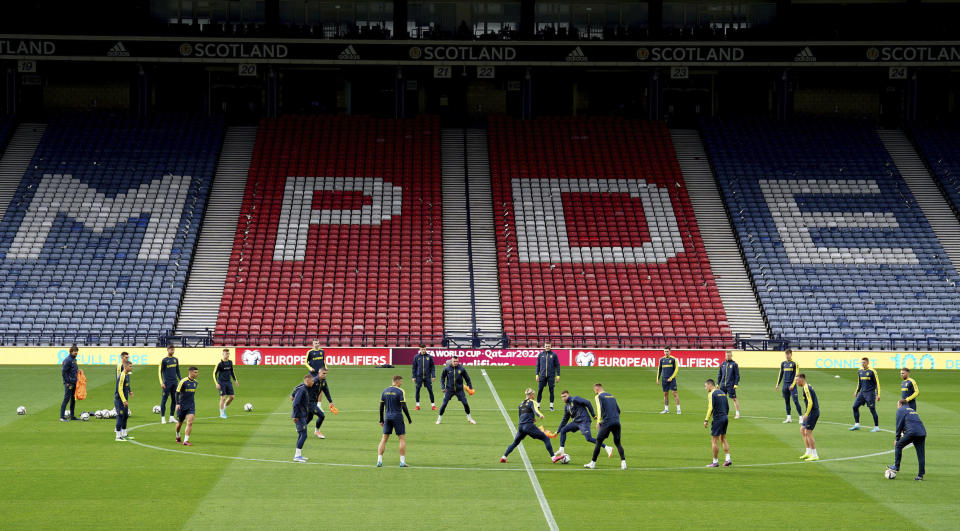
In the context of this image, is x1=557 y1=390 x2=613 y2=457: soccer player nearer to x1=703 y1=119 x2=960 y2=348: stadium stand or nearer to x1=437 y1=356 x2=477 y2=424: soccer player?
x1=437 y1=356 x2=477 y2=424: soccer player

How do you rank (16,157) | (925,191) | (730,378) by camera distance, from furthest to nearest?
1. (16,157)
2. (925,191)
3. (730,378)

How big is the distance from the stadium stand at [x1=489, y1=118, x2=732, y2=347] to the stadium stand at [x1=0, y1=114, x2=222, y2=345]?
51.7 feet

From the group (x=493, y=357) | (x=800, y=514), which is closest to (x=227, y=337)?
(x=493, y=357)

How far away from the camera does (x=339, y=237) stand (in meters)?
51.7

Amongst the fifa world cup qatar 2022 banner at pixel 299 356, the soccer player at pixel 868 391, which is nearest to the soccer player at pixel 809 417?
the soccer player at pixel 868 391

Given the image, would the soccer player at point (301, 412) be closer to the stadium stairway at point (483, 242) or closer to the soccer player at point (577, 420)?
the soccer player at point (577, 420)

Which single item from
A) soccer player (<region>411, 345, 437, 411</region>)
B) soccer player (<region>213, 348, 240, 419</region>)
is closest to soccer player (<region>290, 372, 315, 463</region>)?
soccer player (<region>213, 348, 240, 419</region>)

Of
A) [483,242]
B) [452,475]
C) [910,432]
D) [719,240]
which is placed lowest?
[452,475]

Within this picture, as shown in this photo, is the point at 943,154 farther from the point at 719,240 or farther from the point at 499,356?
the point at 499,356

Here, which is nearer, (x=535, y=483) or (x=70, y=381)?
(x=535, y=483)

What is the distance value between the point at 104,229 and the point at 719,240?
30496 millimetres

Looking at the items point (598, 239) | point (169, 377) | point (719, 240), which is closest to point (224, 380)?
point (169, 377)

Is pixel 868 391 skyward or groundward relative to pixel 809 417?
skyward

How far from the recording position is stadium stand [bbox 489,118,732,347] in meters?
46.7
